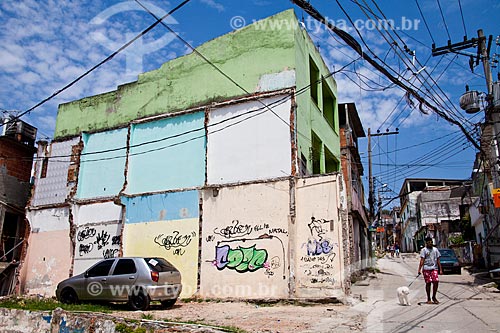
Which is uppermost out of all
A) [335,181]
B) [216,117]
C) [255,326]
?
[216,117]

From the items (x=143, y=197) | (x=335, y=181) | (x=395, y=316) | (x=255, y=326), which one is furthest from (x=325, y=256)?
(x=143, y=197)

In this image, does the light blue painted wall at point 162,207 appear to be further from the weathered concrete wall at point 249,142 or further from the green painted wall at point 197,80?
the green painted wall at point 197,80

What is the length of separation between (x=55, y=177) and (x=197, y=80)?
9.03m

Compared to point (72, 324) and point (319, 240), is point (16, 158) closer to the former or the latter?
point (72, 324)

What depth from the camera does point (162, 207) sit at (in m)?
16.2

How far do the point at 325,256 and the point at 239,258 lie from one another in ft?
9.94

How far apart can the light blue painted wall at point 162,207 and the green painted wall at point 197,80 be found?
3802 mm

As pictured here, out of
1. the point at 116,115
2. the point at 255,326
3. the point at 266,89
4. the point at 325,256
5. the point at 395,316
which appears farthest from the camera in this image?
the point at 116,115

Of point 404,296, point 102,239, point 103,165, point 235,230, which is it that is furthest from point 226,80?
point 404,296

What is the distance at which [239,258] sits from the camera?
46.0ft

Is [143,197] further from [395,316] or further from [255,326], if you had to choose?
[395,316]

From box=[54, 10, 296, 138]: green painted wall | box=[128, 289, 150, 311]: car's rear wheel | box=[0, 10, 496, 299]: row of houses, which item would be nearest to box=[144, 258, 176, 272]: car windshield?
box=[128, 289, 150, 311]: car's rear wheel

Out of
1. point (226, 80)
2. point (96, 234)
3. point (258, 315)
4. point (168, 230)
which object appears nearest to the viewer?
point (258, 315)

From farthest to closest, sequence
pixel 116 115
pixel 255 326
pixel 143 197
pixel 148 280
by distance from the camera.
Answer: pixel 116 115
pixel 143 197
pixel 148 280
pixel 255 326
